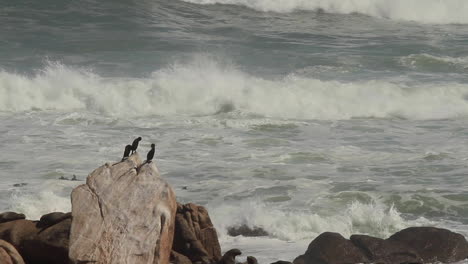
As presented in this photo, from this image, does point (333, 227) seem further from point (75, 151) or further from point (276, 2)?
point (276, 2)

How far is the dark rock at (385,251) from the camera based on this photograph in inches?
390

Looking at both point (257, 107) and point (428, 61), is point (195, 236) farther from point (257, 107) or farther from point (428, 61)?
point (428, 61)

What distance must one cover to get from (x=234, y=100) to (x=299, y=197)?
10.8m

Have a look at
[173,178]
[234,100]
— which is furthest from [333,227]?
[234,100]

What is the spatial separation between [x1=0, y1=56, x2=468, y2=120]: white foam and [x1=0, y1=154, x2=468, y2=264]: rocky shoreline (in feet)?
41.8

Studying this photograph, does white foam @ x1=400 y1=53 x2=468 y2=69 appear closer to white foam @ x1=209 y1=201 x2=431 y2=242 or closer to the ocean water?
the ocean water

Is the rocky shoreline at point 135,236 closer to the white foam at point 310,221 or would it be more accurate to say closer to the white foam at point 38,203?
the white foam at point 310,221

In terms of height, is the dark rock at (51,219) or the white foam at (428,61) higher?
the dark rock at (51,219)

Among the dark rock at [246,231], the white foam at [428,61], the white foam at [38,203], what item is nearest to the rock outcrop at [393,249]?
the dark rock at [246,231]

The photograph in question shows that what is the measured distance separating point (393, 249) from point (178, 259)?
97.3 inches

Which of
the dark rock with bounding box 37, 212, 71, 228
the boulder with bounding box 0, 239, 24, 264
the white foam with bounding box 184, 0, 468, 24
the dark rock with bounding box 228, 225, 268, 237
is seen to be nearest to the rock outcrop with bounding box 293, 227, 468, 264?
the dark rock with bounding box 228, 225, 268, 237

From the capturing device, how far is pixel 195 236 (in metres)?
9.37

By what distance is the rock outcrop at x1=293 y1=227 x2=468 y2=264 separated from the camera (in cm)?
989

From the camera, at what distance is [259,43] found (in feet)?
105
